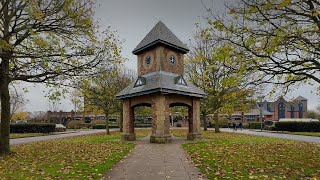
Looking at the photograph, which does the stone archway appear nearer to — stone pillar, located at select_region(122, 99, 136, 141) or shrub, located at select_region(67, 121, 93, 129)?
stone pillar, located at select_region(122, 99, 136, 141)

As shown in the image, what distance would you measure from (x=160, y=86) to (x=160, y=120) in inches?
92.2

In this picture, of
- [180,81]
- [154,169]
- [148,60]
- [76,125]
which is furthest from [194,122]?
[76,125]

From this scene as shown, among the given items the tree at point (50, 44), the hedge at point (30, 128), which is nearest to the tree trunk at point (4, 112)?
the tree at point (50, 44)

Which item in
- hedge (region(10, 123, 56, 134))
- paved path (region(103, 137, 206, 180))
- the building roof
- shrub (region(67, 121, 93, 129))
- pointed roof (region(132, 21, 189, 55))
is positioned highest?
pointed roof (region(132, 21, 189, 55))

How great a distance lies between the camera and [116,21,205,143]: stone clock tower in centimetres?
1686

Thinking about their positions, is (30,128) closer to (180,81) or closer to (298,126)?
(180,81)

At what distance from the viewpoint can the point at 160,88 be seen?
16.3 meters

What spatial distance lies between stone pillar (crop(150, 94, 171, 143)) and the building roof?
74cm

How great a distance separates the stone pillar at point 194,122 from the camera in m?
18.8

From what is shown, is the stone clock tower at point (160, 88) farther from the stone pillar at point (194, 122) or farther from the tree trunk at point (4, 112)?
the tree trunk at point (4, 112)

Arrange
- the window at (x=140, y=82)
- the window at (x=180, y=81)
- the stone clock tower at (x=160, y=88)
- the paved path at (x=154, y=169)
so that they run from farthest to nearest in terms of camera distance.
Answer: the window at (x=140, y=82), the window at (x=180, y=81), the stone clock tower at (x=160, y=88), the paved path at (x=154, y=169)

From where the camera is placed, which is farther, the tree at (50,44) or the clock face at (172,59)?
the clock face at (172,59)

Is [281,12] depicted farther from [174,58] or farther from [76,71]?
[174,58]

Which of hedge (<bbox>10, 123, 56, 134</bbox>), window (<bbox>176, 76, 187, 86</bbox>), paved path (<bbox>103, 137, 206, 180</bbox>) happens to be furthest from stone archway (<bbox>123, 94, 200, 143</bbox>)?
hedge (<bbox>10, 123, 56, 134</bbox>)
